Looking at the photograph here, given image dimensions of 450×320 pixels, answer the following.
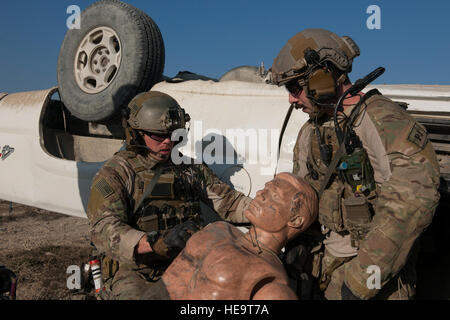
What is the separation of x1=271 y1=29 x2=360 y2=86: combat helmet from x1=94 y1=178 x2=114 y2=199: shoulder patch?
150 cm

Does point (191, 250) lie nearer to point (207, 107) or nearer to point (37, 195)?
point (207, 107)

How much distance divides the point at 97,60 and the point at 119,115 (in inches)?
35.0

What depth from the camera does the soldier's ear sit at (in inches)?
95.8

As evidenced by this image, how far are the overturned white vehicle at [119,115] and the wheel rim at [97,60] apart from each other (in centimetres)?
1

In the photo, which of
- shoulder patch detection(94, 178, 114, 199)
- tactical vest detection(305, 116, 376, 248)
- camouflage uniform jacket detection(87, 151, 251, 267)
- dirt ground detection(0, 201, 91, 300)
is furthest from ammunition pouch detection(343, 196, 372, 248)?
dirt ground detection(0, 201, 91, 300)

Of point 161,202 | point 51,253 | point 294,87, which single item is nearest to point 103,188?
point 161,202

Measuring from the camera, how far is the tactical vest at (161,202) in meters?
3.12

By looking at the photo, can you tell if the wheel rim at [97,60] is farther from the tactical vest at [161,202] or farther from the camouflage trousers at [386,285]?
the camouflage trousers at [386,285]

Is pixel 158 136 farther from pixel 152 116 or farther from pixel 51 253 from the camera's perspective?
pixel 51 253

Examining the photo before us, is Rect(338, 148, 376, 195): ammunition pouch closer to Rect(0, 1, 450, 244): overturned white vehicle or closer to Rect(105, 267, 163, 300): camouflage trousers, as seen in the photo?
Rect(0, 1, 450, 244): overturned white vehicle
